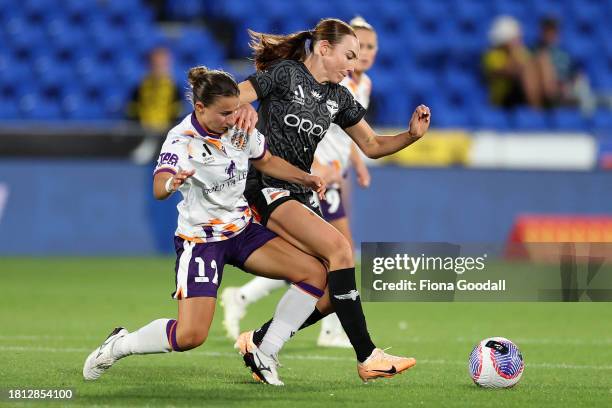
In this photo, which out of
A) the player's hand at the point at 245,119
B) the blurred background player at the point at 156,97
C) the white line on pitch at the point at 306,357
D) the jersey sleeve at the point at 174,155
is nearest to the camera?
the jersey sleeve at the point at 174,155

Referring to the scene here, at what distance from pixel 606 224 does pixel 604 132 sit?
116 centimetres

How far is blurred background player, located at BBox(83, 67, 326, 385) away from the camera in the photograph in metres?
6.52

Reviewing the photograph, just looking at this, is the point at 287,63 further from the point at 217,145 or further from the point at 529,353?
the point at 529,353

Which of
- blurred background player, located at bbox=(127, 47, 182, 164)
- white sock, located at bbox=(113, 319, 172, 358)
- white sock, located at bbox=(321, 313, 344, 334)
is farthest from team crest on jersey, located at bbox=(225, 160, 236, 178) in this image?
blurred background player, located at bbox=(127, 47, 182, 164)

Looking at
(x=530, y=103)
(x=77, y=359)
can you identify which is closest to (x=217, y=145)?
(x=77, y=359)

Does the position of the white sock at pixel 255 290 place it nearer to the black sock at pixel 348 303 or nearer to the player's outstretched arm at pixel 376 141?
the player's outstretched arm at pixel 376 141

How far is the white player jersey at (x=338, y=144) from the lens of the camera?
9086 millimetres

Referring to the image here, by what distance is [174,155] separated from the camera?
6391 millimetres

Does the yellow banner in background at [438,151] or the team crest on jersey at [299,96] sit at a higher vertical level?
the yellow banner in background at [438,151]

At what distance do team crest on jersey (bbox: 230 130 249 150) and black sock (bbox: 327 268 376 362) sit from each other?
860 millimetres

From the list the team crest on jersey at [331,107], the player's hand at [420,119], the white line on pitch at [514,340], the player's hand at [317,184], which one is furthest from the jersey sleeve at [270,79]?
the white line on pitch at [514,340]

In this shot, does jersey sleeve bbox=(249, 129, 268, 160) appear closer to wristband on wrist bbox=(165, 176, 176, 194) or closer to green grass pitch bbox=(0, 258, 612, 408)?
wristband on wrist bbox=(165, 176, 176, 194)

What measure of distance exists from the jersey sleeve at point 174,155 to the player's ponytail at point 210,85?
23 cm

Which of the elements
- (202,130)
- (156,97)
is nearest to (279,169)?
(202,130)
